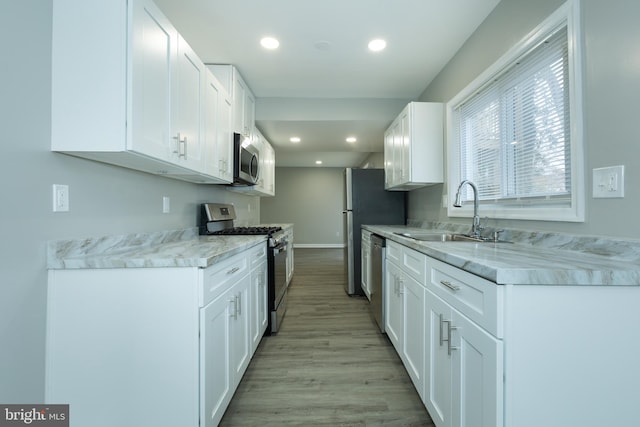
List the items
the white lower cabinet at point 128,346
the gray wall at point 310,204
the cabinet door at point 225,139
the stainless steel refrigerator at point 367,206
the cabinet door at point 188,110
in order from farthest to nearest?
the gray wall at point 310,204 < the stainless steel refrigerator at point 367,206 < the cabinet door at point 225,139 < the cabinet door at point 188,110 < the white lower cabinet at point 128,346

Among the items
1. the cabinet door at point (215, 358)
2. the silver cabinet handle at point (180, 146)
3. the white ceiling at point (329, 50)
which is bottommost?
the cabinet door at point (215, 358)

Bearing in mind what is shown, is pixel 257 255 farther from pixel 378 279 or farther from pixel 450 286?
pixel 450 286

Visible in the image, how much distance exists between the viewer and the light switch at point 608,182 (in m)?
1.15

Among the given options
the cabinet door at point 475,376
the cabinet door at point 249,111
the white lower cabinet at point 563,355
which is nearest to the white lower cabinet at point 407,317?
the cabinet door at point 475,376

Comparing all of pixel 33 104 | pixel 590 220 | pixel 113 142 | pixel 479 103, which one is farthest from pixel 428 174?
pixel 33 104

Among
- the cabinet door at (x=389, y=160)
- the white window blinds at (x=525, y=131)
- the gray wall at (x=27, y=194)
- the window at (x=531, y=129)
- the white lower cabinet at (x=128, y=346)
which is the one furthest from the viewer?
the cabinet door at (x=389, y=160)

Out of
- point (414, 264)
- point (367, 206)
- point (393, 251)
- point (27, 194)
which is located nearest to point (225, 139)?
point (27, 194)

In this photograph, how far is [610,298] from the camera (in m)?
0.89

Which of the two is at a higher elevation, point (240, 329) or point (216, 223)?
point (216, 223)

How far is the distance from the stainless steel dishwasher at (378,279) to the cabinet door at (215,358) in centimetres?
141

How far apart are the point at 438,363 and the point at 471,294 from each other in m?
0.48

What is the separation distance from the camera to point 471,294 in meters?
1.07

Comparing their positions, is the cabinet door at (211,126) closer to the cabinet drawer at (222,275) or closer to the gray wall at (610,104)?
the cabinet drawer at (222,275)

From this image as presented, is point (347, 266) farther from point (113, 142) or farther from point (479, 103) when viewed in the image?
point (113, 142)
